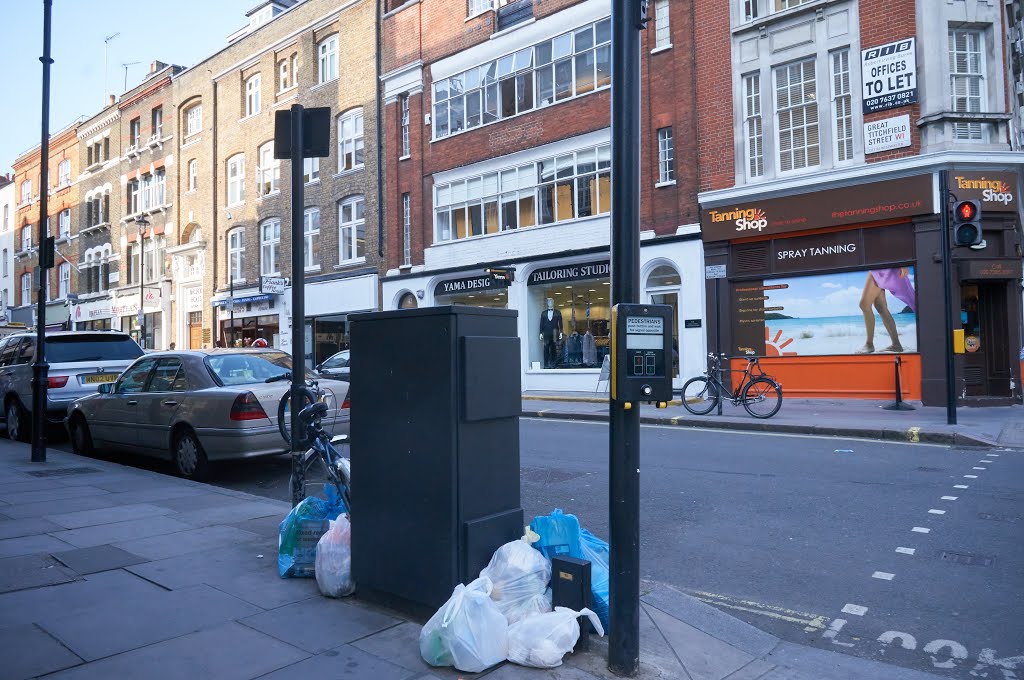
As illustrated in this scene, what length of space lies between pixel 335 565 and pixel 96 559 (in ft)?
6.76

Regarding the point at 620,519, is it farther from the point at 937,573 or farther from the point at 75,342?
the point at 75,342

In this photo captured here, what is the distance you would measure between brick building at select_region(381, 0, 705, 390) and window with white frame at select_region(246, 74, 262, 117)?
27.4 feet

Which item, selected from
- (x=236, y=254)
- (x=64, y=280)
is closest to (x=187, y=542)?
(x=236, y=254)

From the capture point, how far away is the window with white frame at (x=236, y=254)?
33.4 meters

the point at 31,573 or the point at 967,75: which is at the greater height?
the point at 967,75

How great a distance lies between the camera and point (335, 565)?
445 centimetres

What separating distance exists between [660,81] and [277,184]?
1798 centimetres

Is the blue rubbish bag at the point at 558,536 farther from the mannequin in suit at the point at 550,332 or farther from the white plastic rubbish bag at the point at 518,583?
the mannequin in suit at the point at 550,332

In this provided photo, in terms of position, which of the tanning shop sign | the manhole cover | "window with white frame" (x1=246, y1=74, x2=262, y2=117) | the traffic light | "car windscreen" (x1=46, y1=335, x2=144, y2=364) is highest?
"window with white frame" (x1=246, y1=74, x2=262, y2=117)

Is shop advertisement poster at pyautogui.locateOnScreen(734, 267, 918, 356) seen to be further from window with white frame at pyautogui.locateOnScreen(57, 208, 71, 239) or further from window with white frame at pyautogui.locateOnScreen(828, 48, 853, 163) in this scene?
window with white frame at pyautogui.locateOnScreen(57, 208, 71, 239)

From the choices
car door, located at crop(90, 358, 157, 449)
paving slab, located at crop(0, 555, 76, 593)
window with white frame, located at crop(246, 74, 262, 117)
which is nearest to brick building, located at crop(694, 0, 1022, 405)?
car door, located at crop(90, 358, 157, 449)

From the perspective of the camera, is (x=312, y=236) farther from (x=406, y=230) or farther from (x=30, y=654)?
(x=30, y=654)

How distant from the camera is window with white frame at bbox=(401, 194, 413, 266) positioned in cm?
2631

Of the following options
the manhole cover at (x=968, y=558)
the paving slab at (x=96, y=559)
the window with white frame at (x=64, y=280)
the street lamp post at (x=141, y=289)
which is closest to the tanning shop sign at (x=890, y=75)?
the manhole cover at (x=968, y=558)
